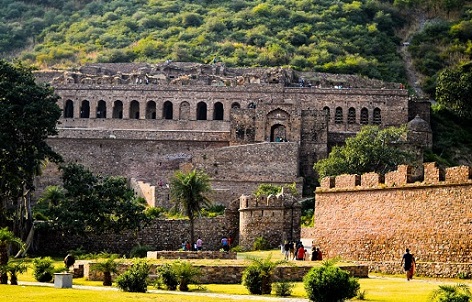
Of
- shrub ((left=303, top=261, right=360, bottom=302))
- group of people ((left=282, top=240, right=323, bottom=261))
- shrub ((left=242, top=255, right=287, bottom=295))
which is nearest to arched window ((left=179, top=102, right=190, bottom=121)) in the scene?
group of people ((left=282, top=240, right=323, bottom=261))

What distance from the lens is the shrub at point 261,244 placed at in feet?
200

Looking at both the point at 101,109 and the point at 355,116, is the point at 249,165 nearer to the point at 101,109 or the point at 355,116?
the point at 355,116

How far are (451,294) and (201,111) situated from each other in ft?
210

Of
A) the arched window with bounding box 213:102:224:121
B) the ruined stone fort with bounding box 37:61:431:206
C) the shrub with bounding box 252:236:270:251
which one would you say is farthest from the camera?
the arched window with bounding box 213:102:224:121

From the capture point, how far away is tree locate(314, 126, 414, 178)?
7338 cm

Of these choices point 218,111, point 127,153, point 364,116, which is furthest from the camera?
point 218,111

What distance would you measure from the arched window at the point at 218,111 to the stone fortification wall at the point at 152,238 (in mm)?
29819

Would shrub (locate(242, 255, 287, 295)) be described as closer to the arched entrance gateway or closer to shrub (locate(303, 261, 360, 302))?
shrub (locate(303, 261, 360, 302))

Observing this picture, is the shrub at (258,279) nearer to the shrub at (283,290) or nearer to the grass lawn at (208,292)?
the grass lawn at (208,292)

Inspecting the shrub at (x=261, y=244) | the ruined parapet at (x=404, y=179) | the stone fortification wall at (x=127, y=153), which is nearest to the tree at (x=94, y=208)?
the shrub at (x=261, y=244)

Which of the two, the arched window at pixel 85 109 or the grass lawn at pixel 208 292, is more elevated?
the arched window at pixel 85 109

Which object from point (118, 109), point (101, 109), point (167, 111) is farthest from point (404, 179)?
point (101, 109)

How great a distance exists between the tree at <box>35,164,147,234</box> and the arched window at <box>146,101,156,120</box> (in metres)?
30.3

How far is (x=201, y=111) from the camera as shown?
314ft
